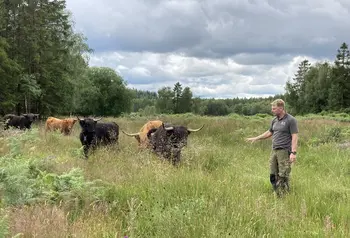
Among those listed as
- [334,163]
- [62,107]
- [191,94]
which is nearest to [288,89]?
[191,94]

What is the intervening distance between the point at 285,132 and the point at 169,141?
3.30m

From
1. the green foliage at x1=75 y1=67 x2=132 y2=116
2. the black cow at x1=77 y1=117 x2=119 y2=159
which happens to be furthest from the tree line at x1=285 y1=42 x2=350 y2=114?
the black cow at x1=77 y1=117 x2=119 y2=159

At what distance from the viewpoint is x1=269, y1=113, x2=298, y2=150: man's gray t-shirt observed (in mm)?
7802

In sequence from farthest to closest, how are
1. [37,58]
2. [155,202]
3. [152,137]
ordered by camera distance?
1. [37,58]
2. [152,137]
3. [155,202]

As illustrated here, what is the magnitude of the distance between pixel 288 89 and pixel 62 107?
5907cm

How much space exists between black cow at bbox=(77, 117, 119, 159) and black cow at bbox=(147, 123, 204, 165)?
6.34 ft

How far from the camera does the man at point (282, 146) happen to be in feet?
25.2

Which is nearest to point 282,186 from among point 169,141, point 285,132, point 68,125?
point 285,132

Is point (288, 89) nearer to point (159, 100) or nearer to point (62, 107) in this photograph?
point (159, 100)

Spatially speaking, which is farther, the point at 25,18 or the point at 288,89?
the point at 288,89

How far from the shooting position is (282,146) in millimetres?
Answer: 7820

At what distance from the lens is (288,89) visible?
84.5m

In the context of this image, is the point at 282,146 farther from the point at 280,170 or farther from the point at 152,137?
the point at 152,137

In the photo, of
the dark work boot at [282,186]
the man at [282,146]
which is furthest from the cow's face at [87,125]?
the dark work boot at [282,186]
